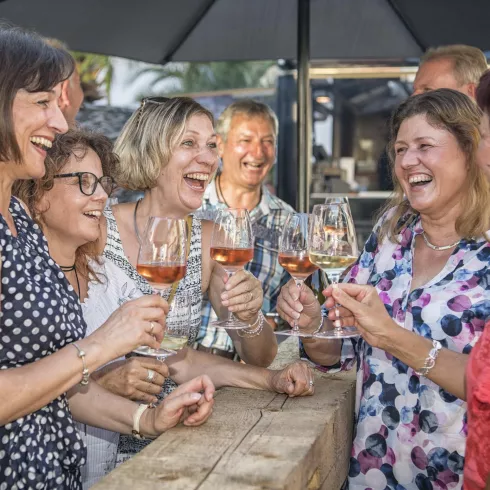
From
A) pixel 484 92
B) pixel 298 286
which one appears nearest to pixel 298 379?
pixel 298 286

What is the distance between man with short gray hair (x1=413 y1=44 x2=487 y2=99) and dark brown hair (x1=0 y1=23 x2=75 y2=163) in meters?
2.90

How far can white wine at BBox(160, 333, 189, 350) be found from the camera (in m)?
2.21

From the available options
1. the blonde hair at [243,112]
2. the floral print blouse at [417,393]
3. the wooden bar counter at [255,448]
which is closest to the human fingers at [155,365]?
the wooden bar counter at [255,448]

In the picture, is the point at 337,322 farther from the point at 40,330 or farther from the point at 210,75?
the point at 210,75

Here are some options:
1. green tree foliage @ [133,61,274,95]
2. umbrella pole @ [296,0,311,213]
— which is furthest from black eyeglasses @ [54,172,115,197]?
green tree foliage @ [133,61,274,95]

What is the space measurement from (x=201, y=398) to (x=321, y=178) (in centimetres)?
804

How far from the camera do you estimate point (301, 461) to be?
1.91m

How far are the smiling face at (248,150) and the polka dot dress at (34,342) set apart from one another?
3.16 meters

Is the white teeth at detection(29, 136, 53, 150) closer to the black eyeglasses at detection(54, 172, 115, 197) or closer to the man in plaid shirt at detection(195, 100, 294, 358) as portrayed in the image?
the black eyeglasses at detection(54, 172, 115, 197)

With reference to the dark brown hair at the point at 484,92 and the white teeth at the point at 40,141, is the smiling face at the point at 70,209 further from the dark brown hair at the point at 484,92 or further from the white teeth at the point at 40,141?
the dark brown hair at the point at 484,92

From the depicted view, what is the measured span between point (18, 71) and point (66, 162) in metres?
0.67

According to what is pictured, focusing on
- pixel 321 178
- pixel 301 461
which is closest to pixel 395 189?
pixel 301 461

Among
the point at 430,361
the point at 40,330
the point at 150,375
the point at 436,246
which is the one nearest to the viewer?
the point at 40,330

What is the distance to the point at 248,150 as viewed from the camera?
5508 mm
